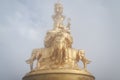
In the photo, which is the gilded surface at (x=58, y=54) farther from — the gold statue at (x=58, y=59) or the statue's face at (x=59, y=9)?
the statue's face at (x=59, y=9)

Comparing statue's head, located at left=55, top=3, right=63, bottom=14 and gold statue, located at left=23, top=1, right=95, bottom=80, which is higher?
statue's head, located at left=55, top=3, right=63, bottom=14

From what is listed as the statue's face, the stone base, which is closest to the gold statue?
the stone base

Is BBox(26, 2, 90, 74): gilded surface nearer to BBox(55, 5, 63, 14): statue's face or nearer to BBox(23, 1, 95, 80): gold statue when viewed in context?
BBox(23, 1, 95, 80): gold statue

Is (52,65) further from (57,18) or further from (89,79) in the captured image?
(57,18)

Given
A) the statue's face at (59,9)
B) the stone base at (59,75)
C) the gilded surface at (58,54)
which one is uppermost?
the statue's face at (59,9)

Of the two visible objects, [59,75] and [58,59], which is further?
[58,59]

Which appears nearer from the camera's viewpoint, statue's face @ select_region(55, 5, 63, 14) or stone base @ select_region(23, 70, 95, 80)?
stone base @ select_region(23, 70, 95, 80)

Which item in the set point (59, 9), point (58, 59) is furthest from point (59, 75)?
point (59, 9)

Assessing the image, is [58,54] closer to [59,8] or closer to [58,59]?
[58,59]

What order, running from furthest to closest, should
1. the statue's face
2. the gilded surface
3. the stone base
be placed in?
the statue's face, the gilded surface, the stone base

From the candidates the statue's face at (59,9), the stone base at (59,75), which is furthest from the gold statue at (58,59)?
the statue's face at (59,9)

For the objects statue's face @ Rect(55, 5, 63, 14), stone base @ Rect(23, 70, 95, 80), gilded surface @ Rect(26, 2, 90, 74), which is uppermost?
statue's face @ Rect(55, 5, 63, 14)

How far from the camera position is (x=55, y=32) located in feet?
76.8

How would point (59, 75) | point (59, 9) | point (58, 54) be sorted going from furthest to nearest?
point (59, 9) → point (58, 54) → point (59, 75)
